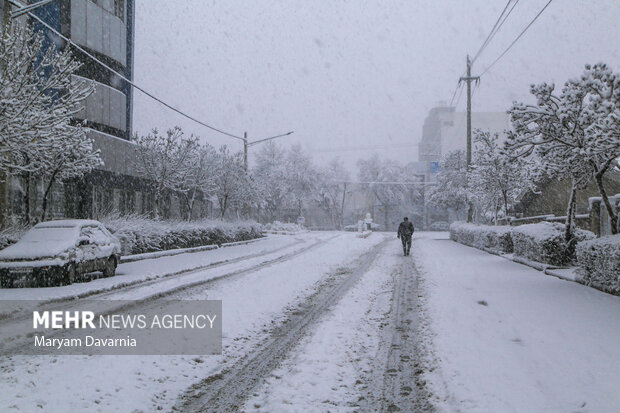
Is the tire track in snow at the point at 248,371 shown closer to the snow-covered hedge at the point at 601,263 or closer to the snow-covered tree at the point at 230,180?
the snow-covered hedge at the point at 601,263

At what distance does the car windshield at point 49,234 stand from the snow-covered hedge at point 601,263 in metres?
12.2

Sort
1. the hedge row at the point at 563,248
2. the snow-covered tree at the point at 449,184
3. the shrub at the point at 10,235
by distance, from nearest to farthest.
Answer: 1. the hedge row at the point at 563,248
2. the shrub at the point at 10,235
3. the snow-covered tree at the point at 449,184

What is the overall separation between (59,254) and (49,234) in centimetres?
138

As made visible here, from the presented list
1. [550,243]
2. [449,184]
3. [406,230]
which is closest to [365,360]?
[550,243]

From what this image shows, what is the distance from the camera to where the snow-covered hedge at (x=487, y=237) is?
21.8 m

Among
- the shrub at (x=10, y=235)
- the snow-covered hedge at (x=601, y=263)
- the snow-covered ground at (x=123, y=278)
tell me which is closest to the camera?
the snow-covered hedge at (x=601, y=263)

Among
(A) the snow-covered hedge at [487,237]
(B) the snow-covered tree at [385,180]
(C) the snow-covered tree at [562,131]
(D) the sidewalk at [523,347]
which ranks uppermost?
(B) the snow-covered tree at [385,180]

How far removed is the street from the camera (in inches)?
187

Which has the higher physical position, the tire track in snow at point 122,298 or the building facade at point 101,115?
the building facade at point 101,115

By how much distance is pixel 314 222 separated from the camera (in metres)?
81.5

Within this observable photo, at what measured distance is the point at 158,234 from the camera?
68.1 feet

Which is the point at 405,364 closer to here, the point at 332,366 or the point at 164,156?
the point at 332,366

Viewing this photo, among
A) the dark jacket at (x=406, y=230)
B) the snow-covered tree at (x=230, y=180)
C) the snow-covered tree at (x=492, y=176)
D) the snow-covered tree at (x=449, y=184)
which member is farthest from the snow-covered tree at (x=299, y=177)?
the dark jacket at (x=406, y=230)

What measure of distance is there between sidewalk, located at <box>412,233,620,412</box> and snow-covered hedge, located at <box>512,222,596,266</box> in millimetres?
3332
